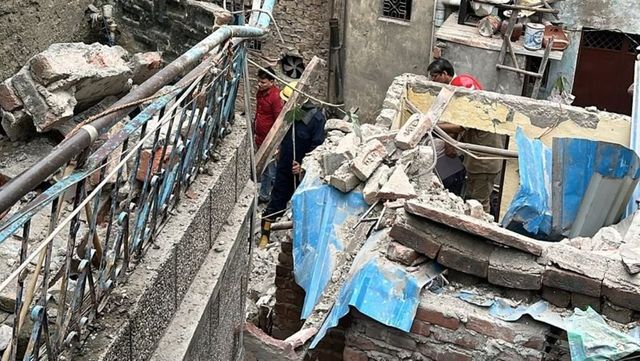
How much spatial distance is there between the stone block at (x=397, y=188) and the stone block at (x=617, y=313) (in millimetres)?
1626

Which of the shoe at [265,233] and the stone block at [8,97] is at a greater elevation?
the stone block at [8,97]

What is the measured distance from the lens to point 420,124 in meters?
6.68

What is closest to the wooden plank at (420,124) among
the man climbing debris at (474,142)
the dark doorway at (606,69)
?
the man climbing debris at (474,142)

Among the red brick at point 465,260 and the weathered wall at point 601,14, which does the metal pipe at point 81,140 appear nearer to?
the red brick at point 465,260

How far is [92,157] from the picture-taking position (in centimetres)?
238

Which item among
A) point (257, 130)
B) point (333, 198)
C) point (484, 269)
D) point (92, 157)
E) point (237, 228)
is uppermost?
point (92, 157)

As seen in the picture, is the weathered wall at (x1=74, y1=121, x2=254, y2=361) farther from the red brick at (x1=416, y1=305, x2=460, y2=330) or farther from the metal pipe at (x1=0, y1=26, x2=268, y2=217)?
the red brick at (x1=416, y1=305, x2=460, y2=330)

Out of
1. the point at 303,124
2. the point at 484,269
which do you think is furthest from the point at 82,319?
the point at 303,124

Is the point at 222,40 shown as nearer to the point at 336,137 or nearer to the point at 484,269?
the point at 484,269

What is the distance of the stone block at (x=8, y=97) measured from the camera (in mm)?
3463

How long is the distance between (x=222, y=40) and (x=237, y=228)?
100 centimetres

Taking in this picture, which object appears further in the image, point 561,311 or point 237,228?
point 561,311

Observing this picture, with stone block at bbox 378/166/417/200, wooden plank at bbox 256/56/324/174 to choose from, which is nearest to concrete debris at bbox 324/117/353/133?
wooden plank at bbox 256/56/324/174

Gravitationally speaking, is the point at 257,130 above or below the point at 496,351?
below
